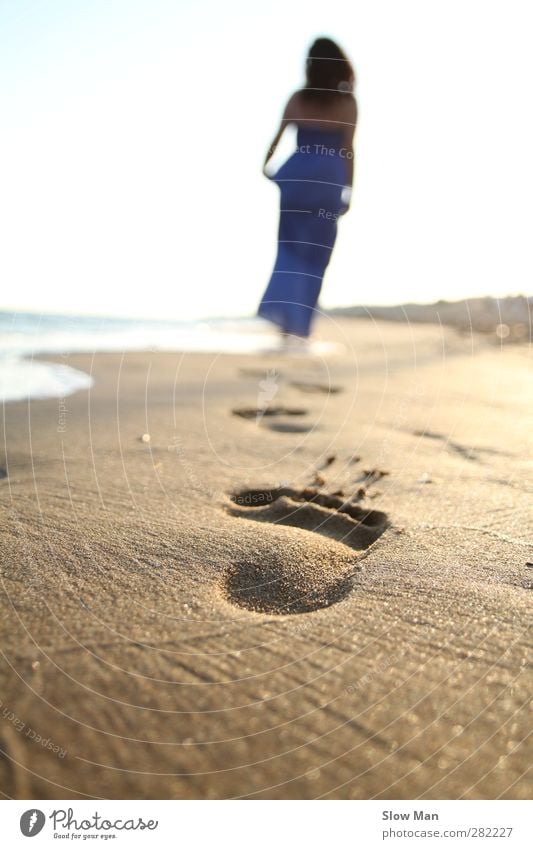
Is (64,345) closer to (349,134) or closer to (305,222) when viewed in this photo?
(305,222)

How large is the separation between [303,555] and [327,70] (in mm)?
3750

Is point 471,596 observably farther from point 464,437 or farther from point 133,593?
point 464,437

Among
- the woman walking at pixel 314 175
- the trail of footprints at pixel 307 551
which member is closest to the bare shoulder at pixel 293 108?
the woman walking at pixel 314 175

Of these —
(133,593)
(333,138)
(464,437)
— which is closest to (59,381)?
(333,138)

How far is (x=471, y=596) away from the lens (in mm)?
1946

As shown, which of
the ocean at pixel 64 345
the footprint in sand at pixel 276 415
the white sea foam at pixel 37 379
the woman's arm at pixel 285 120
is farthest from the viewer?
the ocean at pixel 64 345

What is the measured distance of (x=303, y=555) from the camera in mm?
2211

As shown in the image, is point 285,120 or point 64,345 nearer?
point 285,120

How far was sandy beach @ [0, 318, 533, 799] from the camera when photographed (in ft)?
4.34

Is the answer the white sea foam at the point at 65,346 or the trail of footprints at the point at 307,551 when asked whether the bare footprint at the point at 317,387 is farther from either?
the trail of footprints at the point at 307,551

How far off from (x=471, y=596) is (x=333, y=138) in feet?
11.4

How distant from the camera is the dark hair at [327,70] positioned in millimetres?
4199
